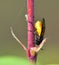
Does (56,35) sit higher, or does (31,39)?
(31,39)

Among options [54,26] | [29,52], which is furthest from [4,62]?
[54,26]

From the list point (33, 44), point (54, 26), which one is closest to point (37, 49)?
point (33, 44)

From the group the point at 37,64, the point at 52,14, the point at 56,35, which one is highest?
the point at 37,64

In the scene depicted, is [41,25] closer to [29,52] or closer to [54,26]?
[29,52]

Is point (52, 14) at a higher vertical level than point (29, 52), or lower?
lower

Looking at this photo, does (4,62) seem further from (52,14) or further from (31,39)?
Result: (52,14)

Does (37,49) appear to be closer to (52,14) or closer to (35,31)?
(35,31)

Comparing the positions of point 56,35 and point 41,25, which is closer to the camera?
point 41,25

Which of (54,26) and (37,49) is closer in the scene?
(37,49)
